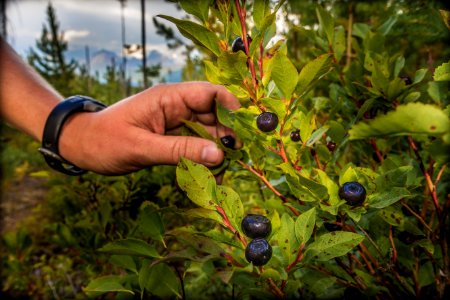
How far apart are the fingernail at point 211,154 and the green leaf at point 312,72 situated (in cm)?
35

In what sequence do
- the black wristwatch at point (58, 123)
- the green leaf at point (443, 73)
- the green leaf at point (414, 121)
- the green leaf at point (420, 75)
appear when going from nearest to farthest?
the green leaf at point (414, 121)
the green leaf at point (443, 73)
the green leaf at point (420, 75)
the black wristwatch at point (58, 123)

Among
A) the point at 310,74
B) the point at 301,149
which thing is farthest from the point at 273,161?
the point at 310,74

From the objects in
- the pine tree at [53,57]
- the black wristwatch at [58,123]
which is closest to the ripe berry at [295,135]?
the black wristwatch at [58,123]

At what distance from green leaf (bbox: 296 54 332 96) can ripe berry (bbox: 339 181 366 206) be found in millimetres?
192

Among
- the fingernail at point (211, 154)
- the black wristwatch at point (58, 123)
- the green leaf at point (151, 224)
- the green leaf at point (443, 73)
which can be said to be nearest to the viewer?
the green leaf at point (443, 73)

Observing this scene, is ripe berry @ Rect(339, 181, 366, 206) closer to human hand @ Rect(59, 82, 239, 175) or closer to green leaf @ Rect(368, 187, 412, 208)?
green leaf @ Rect(368, 187, 412, 208)

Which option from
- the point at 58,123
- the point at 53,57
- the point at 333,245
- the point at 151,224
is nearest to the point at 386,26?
the point at 333,245

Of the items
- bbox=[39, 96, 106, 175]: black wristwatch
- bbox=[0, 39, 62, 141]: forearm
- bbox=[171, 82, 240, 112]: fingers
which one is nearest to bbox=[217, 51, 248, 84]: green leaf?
bbox=[171, 82, 240, 112]: fingers

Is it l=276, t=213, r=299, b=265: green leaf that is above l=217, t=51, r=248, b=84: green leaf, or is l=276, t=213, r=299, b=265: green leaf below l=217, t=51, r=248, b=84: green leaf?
below

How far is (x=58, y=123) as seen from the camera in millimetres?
1282

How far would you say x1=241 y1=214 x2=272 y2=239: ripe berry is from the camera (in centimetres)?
58

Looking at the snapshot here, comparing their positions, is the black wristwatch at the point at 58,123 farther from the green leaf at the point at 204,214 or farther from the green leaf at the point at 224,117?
the green leaf at the point at 204,214

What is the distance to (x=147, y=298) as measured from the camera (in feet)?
3.24

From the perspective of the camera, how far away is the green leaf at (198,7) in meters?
0.61
